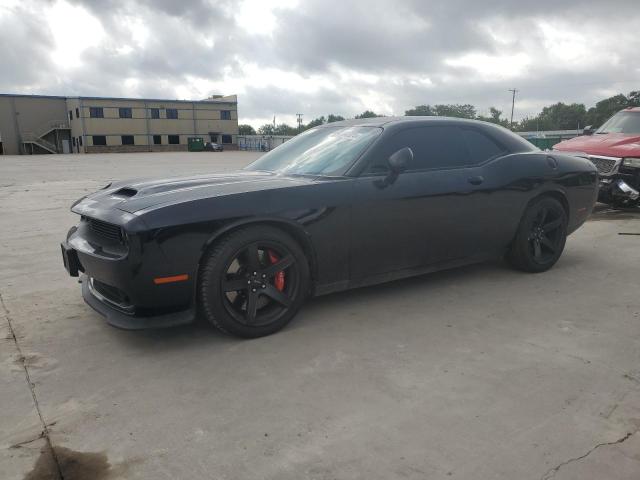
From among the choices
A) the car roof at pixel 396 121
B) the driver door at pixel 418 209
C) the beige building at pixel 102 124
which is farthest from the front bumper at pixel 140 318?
the beige building at pixel 102 124

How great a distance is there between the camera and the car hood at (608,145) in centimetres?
801

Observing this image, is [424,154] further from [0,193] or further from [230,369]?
[0,193]

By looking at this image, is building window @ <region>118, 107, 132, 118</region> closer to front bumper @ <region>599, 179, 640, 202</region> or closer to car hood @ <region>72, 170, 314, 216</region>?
front bumper @ <region>599, 179, 640, 202</region>

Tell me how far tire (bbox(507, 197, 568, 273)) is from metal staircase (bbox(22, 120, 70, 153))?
67.7 m

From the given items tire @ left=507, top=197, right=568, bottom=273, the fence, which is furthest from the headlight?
the fence

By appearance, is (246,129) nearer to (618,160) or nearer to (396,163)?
(618,160)

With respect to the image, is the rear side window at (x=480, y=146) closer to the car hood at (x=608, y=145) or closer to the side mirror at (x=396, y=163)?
the side mirror at (x=396, y=163)

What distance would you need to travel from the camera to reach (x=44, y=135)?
61969 mm

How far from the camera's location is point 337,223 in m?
3.50

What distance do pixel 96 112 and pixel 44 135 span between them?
790 centimetres

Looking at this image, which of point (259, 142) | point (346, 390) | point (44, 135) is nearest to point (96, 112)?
point (44, 135)

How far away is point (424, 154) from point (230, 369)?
2299 millimetres

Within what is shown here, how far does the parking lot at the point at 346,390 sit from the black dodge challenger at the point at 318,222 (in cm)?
28

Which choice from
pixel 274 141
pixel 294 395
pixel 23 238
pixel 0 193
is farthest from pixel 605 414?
pixel 274 141
